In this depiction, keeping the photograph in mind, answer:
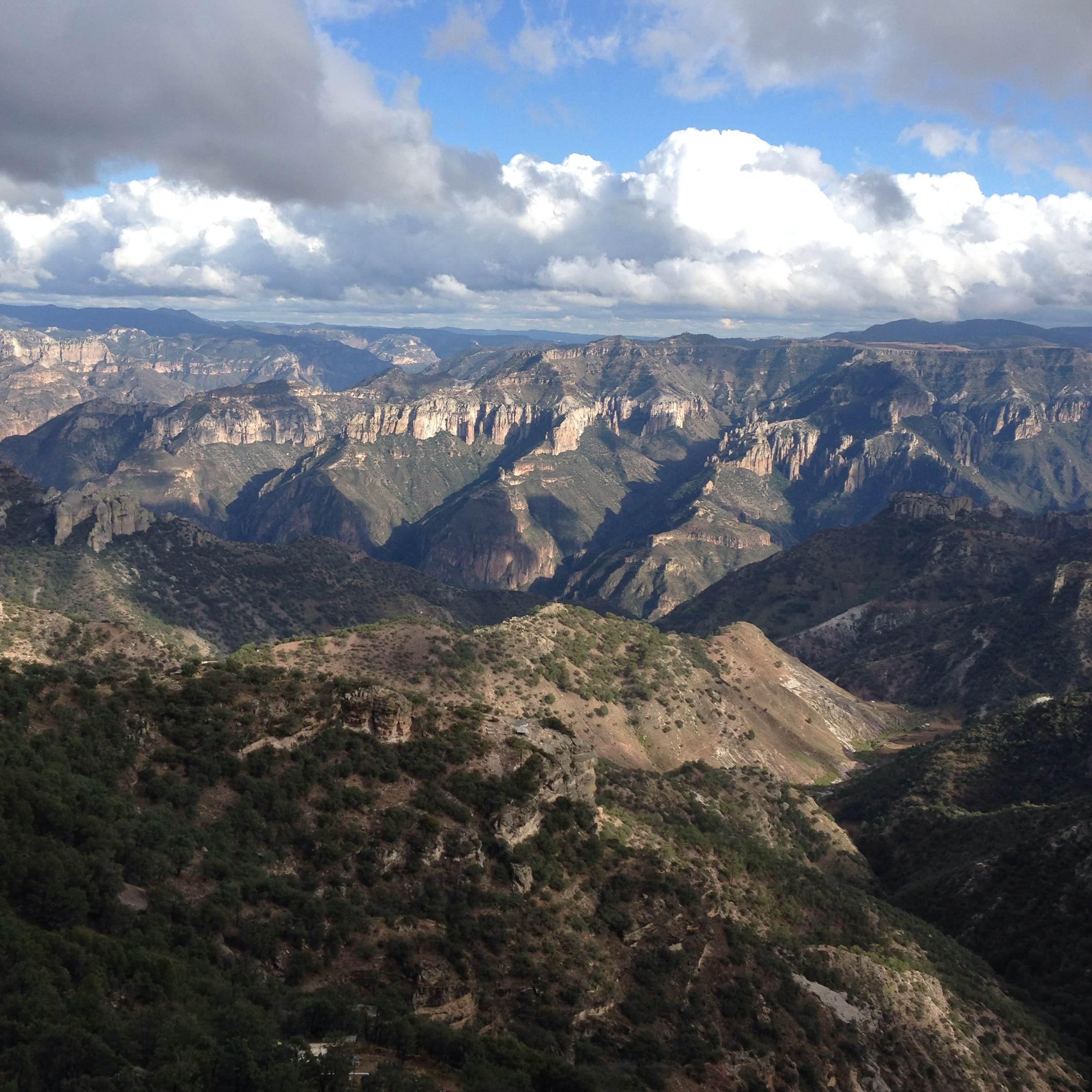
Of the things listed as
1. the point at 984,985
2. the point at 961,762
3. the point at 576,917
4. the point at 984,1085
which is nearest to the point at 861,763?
the point at 961,762

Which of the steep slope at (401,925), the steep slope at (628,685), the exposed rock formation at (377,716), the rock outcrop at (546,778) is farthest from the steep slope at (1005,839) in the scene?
the exposed rock formation at (377,716)

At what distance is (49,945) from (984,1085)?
59.7 meters

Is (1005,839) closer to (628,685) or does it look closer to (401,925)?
(628,685)

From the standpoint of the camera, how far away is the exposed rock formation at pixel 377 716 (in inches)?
2805

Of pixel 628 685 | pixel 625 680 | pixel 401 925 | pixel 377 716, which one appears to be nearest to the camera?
pixel 401 925

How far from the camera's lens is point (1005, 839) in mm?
99500

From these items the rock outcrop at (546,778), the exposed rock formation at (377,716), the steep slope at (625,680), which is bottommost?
the steep slope at (625,680)

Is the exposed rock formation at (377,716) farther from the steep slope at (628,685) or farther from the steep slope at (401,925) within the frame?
the steep slope at (628,685)

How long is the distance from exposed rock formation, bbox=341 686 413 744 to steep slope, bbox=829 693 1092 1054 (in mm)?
58922

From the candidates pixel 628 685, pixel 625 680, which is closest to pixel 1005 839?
pixel 628 685

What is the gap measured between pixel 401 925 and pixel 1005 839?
3015 inches

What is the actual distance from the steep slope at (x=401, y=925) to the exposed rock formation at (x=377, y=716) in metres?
0.26

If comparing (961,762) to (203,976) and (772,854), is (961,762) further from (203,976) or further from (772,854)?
(203,976)

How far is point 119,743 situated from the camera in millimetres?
62156
